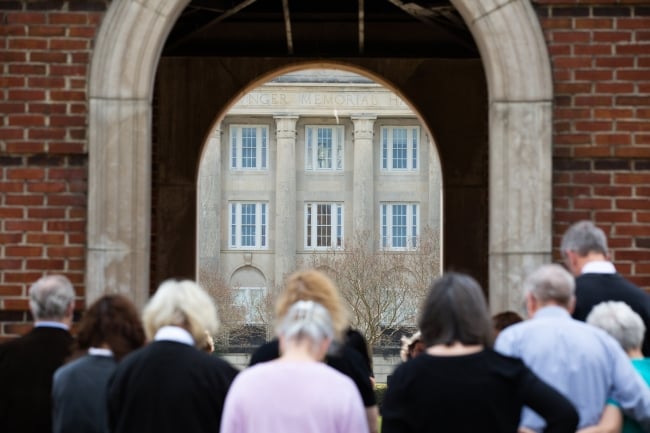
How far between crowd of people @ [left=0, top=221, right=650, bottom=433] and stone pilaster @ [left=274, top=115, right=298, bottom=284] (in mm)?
51634

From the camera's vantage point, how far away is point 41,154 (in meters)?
7.53

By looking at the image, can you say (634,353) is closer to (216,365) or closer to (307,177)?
(216,365)

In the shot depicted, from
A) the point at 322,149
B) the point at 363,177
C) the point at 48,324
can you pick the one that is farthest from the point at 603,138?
the point at 322,149

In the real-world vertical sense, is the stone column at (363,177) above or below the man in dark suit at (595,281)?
above

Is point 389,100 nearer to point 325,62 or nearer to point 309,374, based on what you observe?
point 325,62

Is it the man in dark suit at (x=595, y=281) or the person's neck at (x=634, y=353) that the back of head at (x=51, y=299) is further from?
the person's neck at (x=634, y=353)

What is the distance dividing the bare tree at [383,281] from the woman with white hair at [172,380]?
130 feet

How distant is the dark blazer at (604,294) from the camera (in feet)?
19.8

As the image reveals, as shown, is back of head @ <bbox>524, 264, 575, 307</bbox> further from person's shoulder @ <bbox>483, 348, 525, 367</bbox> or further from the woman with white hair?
the woman with white hair

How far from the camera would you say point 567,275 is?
5383mm

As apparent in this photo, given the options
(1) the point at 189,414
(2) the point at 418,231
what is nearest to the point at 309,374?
(1) the point at 189,414

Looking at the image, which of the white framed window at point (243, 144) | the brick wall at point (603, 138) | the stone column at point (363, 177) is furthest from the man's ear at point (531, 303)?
the white framed window at point (243, 144)

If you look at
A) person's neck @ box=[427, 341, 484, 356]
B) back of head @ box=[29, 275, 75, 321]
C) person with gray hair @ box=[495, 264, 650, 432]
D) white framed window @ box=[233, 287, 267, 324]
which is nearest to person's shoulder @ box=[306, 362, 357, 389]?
person's neck @ box=[427, 341, 484, 356]

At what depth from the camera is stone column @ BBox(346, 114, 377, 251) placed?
5769 centimetres
